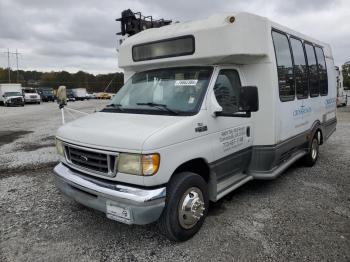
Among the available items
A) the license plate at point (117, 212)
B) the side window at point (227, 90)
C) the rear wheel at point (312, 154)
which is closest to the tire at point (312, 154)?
the rear wheel at point (312, 154)

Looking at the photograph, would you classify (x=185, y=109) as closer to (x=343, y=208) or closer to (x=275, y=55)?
(x=275, y=55)

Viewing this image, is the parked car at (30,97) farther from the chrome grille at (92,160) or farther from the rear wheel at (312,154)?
the chrome grille at (92,160)

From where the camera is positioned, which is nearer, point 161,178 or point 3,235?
point 161,178

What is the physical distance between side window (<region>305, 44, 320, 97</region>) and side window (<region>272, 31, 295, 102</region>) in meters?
1.16

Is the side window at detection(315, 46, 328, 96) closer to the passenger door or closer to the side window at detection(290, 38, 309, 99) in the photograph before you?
the side window at detection(290, 38, 309, 99)

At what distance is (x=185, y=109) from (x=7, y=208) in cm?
326

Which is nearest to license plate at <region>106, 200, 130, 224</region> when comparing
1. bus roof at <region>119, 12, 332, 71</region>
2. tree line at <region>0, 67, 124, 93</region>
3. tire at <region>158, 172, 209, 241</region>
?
tire at <region>158, 172, 209, 241</region>

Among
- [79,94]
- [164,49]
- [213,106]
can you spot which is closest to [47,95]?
[79,94]

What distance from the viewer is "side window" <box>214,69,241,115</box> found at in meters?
4.31

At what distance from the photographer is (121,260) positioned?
3.53 m

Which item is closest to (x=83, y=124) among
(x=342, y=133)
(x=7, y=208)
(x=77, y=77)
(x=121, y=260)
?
(x=121, y=260)

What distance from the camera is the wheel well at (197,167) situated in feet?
12.8

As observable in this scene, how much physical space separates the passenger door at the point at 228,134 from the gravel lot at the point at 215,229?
0.58 metres

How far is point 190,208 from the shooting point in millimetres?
3840
